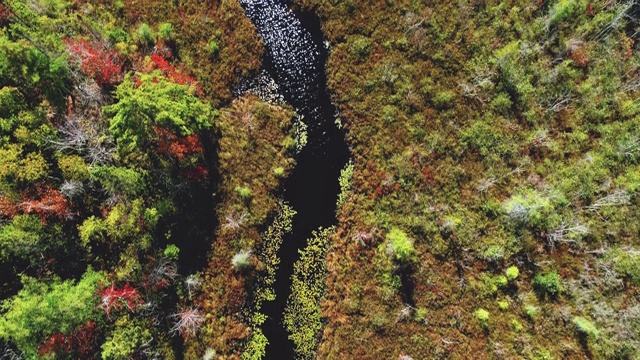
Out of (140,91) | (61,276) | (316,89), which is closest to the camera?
(140,91)

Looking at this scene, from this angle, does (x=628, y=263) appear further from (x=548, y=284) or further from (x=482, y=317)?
(x=482, y=317)

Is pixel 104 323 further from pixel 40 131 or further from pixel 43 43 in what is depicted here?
pixel 43 43

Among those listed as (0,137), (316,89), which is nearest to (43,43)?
(0,137)

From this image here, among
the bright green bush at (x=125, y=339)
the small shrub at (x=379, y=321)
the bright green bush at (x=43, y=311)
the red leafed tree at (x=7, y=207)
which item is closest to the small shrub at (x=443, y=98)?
the small shrub at (x=379, y=321)

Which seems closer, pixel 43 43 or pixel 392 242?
pixel 43 43

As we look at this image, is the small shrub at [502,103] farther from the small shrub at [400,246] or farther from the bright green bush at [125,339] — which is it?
the bright green bush at [125,339]

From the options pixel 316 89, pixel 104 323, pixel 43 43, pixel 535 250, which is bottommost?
pixel 535 250

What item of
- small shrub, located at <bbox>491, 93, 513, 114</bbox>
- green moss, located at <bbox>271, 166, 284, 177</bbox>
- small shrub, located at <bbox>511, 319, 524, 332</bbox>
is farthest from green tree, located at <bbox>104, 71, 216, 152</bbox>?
small shrub, located at <bbox>511, 319, 524, 332</bbox>
